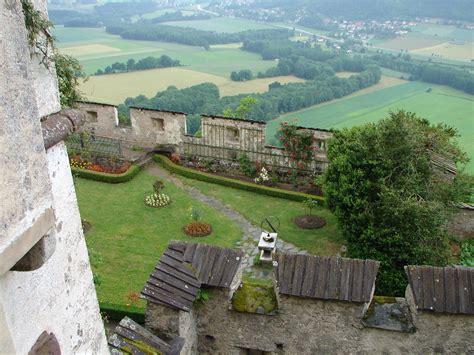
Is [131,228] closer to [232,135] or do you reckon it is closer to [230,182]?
[230,182]

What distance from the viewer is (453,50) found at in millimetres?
57031

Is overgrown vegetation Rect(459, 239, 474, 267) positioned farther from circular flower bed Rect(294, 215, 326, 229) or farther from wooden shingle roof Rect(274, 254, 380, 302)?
wooden shingle roof Rect(274, 254, 380, 302)

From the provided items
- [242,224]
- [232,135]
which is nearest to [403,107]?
[232,135]

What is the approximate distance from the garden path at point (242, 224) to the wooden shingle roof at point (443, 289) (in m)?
6.53

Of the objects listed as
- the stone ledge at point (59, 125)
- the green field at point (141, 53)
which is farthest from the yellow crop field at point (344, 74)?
the stone ledge at point (59, 125)

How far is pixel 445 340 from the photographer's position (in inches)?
286

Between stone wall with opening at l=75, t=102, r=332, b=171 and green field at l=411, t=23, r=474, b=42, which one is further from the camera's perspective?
green field at l=411, t=23, r=474, b=42

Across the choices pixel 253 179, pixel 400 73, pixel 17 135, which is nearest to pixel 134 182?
pixel 253 179

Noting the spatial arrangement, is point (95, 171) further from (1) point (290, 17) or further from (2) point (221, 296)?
(1) point (290, 17)

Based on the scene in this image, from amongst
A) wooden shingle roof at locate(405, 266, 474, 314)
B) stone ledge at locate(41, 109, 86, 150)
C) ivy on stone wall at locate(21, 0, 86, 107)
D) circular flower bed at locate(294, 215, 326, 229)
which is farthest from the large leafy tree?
stone ledge at locate(41, 109, 86, 150)

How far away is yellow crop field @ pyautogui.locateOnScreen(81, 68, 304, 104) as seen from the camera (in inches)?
1640

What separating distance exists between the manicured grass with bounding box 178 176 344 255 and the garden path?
20 centimetres

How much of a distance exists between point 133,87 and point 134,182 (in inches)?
1113

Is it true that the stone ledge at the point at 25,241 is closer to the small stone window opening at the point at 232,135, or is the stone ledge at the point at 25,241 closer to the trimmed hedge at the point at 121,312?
the trimmed hedge at the point at 121,312
